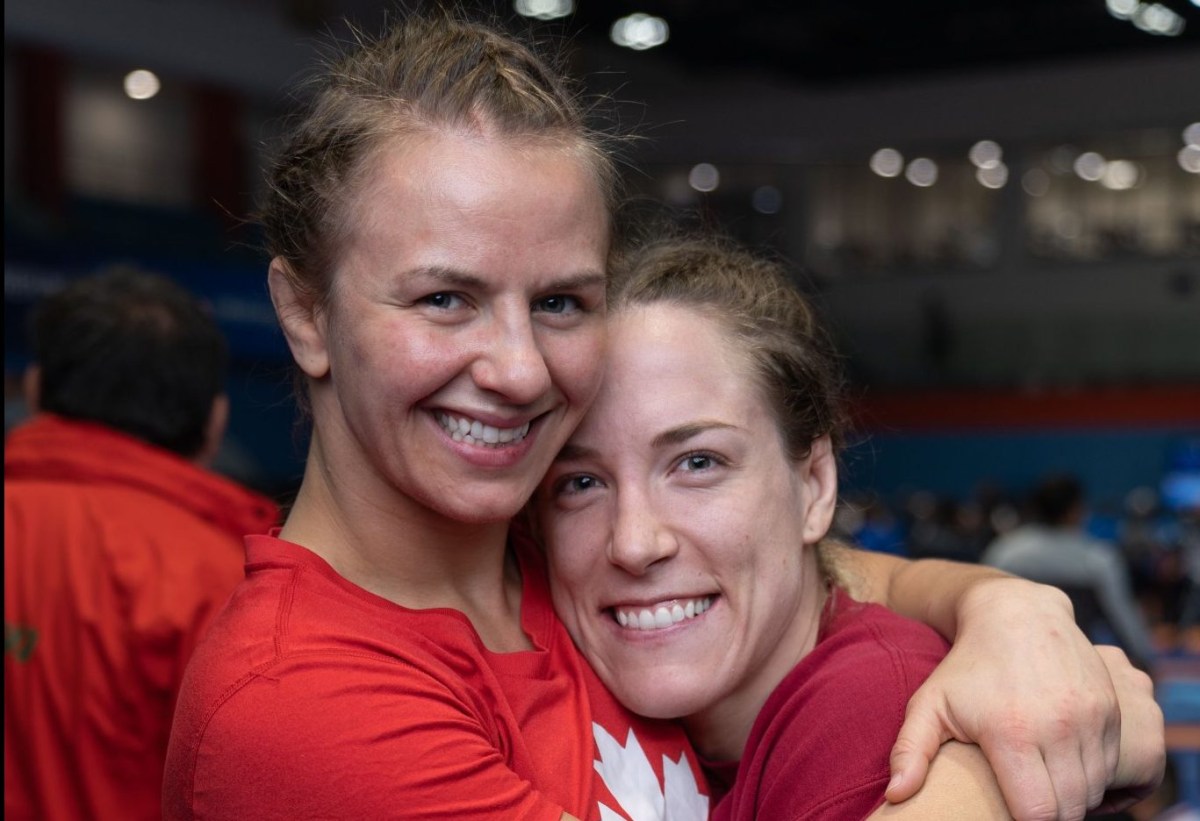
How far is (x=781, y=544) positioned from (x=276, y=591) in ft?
1.94

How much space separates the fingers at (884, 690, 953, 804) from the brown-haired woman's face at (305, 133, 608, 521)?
17.2 inches

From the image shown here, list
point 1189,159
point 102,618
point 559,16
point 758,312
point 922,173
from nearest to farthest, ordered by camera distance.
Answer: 1. point 758,312
2. point 102,618
3. point 559,16
4. point 1189,159
5. point 922,173

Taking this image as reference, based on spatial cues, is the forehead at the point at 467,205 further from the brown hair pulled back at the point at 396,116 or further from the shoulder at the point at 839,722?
the shoulder at the point at 839,722

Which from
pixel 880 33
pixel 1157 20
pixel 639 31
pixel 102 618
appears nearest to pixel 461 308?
pixel 102 618

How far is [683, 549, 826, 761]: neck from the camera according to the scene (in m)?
1.60

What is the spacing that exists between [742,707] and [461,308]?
2.15 feet

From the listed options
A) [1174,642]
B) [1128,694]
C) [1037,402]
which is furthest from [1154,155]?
[1128,694]

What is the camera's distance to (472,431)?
128 centimetres

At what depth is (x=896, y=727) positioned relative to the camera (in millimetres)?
1308

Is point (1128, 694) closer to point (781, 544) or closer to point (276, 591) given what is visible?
point (781, 544)

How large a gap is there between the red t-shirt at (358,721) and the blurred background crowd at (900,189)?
366 inches

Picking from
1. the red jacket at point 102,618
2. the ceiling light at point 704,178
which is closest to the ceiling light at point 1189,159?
the ceiling light at point 704,178

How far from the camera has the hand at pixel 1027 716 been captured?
47.5 inches

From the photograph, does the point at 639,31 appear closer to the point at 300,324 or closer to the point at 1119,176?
the point at 1119,176
